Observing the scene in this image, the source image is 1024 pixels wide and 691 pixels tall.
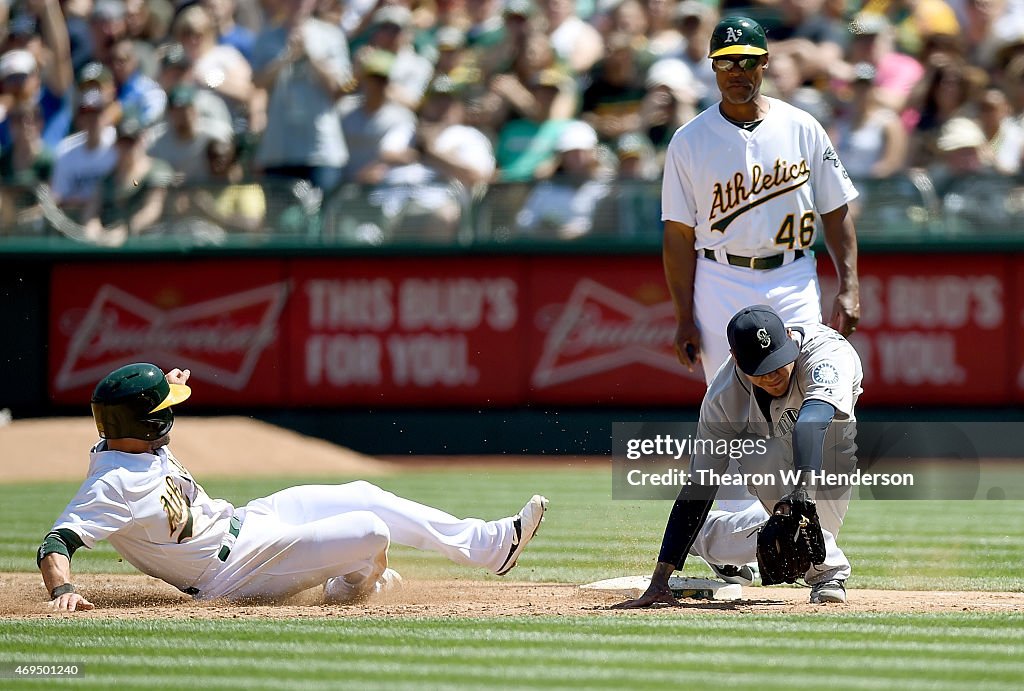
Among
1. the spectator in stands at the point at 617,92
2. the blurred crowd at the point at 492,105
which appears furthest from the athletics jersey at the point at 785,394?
the spectator in stands at the point at 617,92

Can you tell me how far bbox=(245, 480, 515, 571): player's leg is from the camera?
625 centimetres

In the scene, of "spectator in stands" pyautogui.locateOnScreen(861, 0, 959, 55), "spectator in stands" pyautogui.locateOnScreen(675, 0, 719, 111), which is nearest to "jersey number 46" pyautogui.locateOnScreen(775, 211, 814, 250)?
"spectator in stands" pyautogui.locateOnScreen(675, 0, 719, 111)

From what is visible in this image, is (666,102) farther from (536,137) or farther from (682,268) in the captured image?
(682,268)

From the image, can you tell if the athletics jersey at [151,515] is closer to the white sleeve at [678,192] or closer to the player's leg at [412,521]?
the player's leg at [412,521]

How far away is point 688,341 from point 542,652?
216cm

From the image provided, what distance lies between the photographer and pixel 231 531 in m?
6.11

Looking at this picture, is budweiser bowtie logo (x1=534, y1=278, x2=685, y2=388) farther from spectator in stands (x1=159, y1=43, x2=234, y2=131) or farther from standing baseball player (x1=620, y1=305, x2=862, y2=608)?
standing baseball player (x1=620, y1=305, x2=862, y2=608)

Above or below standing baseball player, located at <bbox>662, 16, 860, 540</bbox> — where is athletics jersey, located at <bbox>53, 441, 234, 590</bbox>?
below

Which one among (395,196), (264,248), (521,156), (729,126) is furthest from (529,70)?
(729,126)

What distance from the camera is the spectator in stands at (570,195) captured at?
1312 cm

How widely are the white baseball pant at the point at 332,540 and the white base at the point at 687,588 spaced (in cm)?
55

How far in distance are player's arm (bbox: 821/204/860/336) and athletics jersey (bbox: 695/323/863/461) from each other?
587mm

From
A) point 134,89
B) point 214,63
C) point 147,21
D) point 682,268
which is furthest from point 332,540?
point 147,21

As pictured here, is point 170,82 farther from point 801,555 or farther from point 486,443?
point 801,555
